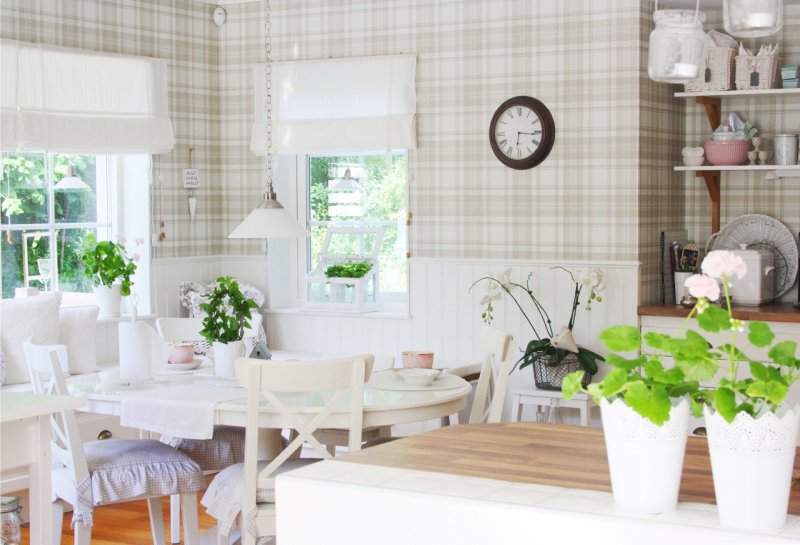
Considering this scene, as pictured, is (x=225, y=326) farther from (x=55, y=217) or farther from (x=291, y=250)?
(x=291, y=250)

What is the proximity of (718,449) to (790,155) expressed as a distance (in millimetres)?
3993

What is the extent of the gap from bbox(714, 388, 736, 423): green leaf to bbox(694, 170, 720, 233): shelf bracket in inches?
163

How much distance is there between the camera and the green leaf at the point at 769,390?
4.92 feet

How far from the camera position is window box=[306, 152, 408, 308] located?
20.2 feet

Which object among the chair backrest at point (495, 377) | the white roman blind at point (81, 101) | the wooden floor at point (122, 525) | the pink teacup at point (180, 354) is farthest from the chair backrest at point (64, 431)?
the white roman blind at point (81, 101)

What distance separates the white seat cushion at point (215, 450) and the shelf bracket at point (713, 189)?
2.62m

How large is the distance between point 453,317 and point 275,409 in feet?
7.72

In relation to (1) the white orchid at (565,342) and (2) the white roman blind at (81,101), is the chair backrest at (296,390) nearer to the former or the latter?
(1) the white orchid at (565,342)

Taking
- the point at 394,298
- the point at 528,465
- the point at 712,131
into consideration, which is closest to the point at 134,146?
the point at 394,298

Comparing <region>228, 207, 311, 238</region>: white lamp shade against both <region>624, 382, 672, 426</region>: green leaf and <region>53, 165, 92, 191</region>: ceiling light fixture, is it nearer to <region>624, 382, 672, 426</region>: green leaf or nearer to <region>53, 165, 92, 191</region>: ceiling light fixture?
<region>53, 165, 92, 191</region>: ceiling light fixture

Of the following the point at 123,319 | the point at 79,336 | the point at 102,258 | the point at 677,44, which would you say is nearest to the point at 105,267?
the point at 102,258

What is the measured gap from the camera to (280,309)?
6.33 metres

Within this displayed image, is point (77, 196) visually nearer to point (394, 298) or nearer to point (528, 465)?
point (394, 298)

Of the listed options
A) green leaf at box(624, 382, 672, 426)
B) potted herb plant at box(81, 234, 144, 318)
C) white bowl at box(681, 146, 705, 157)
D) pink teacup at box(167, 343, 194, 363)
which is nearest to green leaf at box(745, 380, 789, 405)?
green leaf at box(624, 382, 672, 426)
